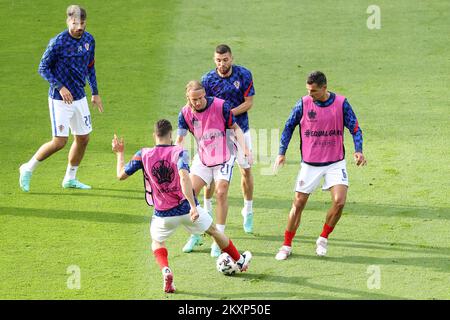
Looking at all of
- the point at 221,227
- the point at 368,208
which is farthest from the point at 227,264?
the point at 368,208

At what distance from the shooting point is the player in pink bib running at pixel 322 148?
35.3 feet

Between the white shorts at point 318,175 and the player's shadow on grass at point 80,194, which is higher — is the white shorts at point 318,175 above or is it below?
above

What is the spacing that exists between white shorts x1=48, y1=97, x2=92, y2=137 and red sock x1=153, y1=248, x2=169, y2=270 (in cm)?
331

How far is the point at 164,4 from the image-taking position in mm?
20672

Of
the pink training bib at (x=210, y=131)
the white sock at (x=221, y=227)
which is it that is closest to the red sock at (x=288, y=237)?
the white sock at (x=221, y=227)

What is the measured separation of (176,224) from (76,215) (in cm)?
257

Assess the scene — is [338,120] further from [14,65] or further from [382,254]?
[14,65]

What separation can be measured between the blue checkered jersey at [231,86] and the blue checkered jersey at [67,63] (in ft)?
6.97

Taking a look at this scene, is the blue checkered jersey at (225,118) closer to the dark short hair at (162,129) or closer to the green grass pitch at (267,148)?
the dark short hair at (162,129)

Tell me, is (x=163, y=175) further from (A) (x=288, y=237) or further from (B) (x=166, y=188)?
(A) (x=288, y=237)

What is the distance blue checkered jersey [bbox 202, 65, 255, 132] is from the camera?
11.4 metres

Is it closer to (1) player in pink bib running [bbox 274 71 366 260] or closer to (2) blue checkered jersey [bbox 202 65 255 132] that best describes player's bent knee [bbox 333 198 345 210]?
(1) player in pink bib running [bbox 274 71 366 260]

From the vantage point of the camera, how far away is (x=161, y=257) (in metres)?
10.1

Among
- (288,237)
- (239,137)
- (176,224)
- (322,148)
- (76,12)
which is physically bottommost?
(288,237)
